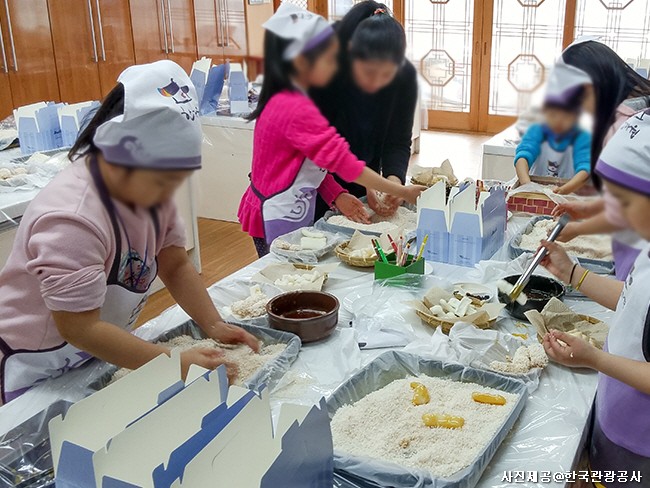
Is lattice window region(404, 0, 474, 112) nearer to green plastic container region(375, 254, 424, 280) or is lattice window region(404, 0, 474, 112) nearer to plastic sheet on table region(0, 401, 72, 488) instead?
plastic sheet on table region(0, 401, 72, 488)

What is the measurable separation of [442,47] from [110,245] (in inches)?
13.3

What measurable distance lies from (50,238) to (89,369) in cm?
35

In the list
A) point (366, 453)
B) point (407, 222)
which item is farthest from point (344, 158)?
point (407, 222)

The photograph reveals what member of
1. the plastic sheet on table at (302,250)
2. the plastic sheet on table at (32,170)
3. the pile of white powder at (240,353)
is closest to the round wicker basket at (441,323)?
the pile of white powder at (240,353)

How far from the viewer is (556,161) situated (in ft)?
0.93

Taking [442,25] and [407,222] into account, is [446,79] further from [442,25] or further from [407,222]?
[407,222]

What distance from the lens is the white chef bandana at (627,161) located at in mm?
244

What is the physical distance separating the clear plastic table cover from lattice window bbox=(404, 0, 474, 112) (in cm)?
51

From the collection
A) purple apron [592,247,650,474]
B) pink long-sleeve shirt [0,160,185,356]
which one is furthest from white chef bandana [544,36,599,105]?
purple apron [592,247,650,474]

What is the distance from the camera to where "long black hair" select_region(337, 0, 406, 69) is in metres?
0.39

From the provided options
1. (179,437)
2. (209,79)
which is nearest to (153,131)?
(179,437)

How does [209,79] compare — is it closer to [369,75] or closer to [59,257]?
[59,257]

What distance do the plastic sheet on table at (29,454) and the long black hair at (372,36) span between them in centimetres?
60

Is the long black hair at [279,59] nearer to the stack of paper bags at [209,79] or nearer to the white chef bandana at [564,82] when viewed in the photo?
the white chef bandana at [564,82]
